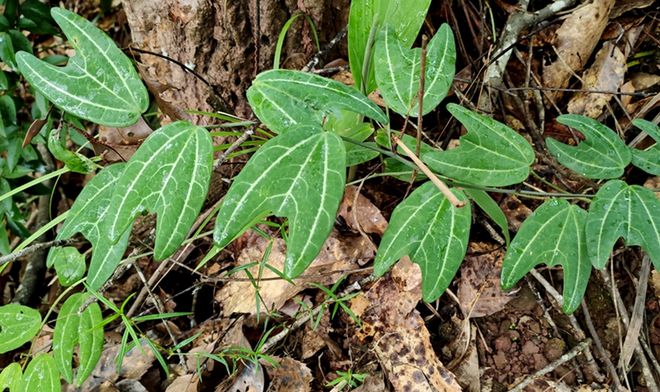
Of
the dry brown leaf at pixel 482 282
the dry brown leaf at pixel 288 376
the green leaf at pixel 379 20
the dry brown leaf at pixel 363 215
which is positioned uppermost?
the green leaf at pixel 379 20

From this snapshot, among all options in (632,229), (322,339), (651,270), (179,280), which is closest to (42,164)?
(179,280)

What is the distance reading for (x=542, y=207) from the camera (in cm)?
115

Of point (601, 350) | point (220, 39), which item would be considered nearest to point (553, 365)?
point (601, 350)

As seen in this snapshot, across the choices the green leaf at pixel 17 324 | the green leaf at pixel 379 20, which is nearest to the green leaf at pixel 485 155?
the green leaf at pixel 379 20

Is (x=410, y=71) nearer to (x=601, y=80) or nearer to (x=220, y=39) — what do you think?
(x=220, y=39)

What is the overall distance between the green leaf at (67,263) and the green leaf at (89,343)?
145 mm

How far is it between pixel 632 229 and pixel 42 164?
1870 millimetres

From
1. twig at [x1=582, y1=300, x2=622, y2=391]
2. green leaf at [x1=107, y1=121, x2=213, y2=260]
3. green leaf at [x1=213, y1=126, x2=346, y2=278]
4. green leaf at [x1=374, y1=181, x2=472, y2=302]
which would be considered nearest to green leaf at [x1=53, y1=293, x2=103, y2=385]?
green leaf at [x1=107, y1=121, x2=213, y2=260]

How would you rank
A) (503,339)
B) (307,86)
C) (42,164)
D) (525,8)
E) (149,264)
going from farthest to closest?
1. (42,164)
2. (149,264)
3. (525,8)
4. (503,339)
5. (307,86)

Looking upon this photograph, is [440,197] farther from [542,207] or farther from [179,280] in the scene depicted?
[179,280]

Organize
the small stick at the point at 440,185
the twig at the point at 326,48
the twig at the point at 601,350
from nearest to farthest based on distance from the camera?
the small stick at the point at 440,185, the twig at the point at 601,350, the twig at the point at 326,48

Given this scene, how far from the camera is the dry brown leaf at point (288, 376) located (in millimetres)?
1489

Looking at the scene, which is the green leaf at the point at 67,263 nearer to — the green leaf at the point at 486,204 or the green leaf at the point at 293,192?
the green leaf at the point at 293,192

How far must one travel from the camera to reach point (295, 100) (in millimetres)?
1049
